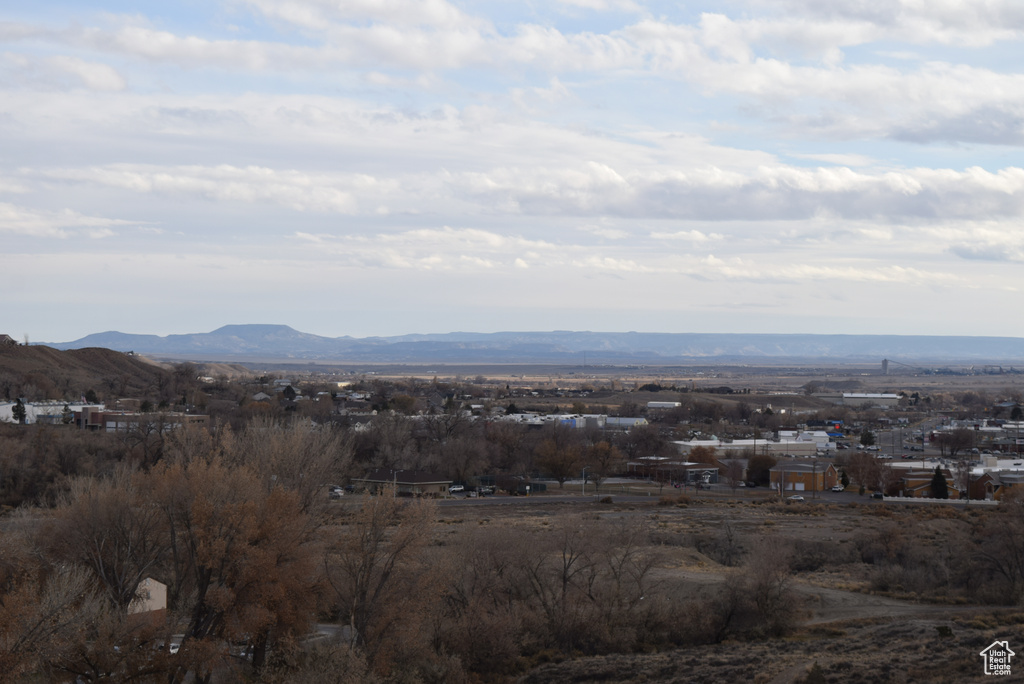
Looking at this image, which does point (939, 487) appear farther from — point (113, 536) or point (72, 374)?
point (72, 374)

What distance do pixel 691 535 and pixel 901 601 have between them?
11495mm

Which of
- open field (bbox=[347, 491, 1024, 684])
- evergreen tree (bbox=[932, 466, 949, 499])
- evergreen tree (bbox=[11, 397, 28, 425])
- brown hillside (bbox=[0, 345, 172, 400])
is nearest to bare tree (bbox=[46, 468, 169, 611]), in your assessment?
open field (bbox=[347, 491, 1024, 684])

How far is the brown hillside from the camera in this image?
97.3 m

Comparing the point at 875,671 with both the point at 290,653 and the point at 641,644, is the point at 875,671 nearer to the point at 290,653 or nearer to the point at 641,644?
the point at 641,644

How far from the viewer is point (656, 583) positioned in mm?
33344

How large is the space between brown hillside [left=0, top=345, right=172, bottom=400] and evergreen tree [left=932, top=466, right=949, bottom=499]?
Result: 75732mm

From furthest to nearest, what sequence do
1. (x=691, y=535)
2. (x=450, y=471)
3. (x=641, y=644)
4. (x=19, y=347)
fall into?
(x=19, y=347), (x=450, y=471), (x=691, y=535), (x=641, y=644)

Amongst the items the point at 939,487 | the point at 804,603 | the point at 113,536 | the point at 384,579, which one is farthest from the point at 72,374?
the point at 804,603

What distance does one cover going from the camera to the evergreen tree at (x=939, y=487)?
59.0 meters

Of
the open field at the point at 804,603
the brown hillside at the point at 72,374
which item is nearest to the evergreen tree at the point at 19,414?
the brown hillside at the point at 72,374

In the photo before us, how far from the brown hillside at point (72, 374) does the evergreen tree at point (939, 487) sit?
75.7 meters

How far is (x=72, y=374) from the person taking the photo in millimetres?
112375

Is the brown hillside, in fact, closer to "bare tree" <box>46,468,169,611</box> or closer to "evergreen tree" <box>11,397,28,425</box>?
"evergreen tree" <box>11,397,28,425</box>

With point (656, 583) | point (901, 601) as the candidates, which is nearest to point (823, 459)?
point (901, 601)
